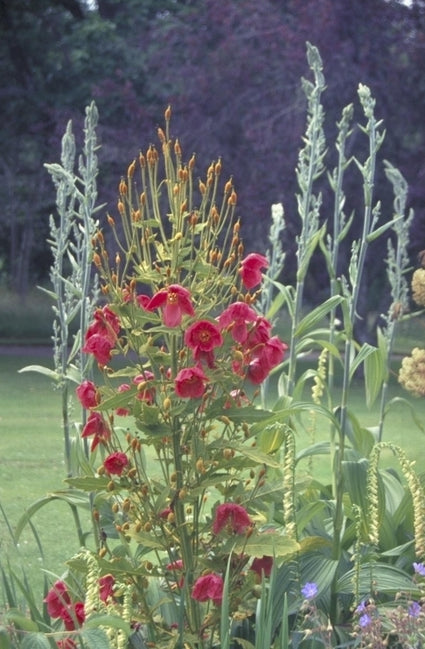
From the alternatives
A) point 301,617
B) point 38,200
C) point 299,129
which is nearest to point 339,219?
point 301,617

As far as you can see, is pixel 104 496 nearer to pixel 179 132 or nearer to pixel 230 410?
pixel 230 410

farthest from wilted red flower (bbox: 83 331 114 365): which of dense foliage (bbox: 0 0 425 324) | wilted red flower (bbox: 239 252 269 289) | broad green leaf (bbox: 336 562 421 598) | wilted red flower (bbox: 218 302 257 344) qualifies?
dense foliage (bbox: 0 0 425 324)

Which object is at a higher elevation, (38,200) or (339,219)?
(339,219)

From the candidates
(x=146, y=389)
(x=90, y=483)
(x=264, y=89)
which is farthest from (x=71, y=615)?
(x=264, y=89)

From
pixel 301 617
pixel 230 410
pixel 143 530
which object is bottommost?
pixel 301 617

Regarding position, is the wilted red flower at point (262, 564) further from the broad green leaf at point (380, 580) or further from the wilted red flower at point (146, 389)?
the wilted red flower at point (146, 389)

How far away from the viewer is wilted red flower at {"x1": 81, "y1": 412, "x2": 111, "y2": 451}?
2.99m

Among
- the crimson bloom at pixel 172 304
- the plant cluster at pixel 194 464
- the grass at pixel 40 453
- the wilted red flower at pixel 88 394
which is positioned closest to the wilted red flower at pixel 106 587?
the plant cluster at pixel 194 464

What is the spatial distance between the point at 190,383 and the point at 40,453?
7504 mm

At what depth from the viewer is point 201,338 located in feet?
9.14

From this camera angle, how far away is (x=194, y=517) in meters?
2.97

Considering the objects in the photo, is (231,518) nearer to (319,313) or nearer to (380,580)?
(380,580)

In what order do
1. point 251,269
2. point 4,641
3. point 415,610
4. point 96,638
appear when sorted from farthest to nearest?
point 251,269, point 4,641, point 415,610, point 96,638

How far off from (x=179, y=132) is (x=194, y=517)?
1378 cm
